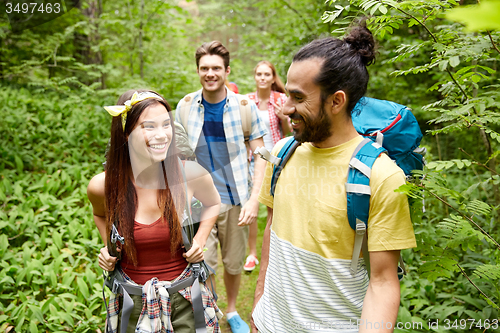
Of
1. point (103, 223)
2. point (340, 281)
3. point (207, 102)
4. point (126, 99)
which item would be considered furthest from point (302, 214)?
point (207, 102)

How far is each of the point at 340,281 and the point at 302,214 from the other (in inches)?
13.4

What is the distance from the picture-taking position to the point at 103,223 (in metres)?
2.25

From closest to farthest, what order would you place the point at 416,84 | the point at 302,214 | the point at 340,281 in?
1. the point at 340,281
2. the point at 302,214
3. the point at 416,84

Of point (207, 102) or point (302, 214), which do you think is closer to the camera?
point (302, 214)

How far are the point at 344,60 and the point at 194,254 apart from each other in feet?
4.38

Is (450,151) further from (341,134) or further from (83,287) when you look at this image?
(83,287)

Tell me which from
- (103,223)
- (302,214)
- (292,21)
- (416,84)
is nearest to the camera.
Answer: (302,214)

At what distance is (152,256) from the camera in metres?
1.99

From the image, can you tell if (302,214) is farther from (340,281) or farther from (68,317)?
(68,317)

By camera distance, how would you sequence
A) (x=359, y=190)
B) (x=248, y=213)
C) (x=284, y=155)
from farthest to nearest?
(x=248, y=213)
(x=284, y=155)
(x=359, y=190)

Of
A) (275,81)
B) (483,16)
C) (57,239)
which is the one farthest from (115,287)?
(275,81)

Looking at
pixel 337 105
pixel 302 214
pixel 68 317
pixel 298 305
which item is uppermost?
pixel 337 105

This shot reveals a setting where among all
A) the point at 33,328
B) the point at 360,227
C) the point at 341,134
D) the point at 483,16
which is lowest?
the point at 33,328

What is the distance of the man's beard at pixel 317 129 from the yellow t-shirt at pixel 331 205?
80 mm
